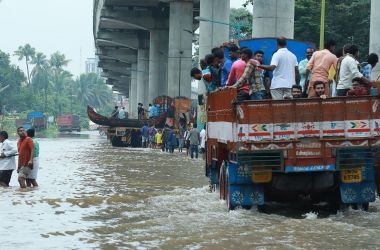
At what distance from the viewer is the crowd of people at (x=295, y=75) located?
13.5 m

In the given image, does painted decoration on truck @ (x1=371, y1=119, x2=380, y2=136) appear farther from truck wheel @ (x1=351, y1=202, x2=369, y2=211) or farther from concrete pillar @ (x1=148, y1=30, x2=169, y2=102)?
concrete pillar @ (x1=148, y1=30, x2=169, y2=102)

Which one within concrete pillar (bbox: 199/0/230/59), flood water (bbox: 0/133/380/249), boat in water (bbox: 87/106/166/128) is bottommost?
flood water (bbox: 0/133/380/249)

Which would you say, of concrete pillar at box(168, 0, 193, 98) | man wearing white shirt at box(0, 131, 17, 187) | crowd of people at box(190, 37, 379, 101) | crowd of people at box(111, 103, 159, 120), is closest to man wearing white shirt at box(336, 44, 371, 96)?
crowd of people at box(190, 37, 379, 101)

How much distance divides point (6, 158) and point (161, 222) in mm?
7894

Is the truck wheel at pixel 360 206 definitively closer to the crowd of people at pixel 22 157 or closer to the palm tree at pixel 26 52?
the crowd of people at pixel 22 157

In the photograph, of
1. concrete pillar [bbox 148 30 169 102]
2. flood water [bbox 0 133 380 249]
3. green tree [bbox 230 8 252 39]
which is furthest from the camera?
concrete pillar [bbox 148 30 169 102]

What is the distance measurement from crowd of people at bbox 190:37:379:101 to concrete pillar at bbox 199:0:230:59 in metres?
→ 28.5

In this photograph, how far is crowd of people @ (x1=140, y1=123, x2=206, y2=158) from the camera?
38.5 meters

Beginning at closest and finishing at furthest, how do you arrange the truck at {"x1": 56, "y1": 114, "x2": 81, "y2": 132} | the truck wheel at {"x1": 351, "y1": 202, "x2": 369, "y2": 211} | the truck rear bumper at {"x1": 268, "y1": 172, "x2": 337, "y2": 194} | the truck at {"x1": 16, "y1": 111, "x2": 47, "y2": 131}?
1. the truck rear bumper at {"x1": 268, "y1": 172, "x2": 337, "y2": 194}
2. the truck wheel at {"x1": 351, "y1": 202, "x2": 369, "y2": 211}
3. the truck at {"x1": 16, "y1": 111, "x2": 47, "y2": 131}
4. the truck at {"x1": 56, "y1": 114, "x2": 81, "y2": 132}

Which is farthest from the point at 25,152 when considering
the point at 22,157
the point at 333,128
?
the point at 333,128

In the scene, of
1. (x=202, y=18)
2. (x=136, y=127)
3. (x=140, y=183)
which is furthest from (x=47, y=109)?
(x=140, y=183)

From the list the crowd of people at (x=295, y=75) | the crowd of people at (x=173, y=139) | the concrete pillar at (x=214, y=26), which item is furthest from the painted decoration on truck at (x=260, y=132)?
the concrete pillar at (x=214, y=26)

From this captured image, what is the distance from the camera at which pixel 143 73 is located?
83312mm

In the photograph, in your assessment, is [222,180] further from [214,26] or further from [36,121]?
[36,121]
